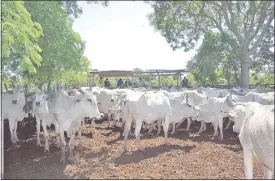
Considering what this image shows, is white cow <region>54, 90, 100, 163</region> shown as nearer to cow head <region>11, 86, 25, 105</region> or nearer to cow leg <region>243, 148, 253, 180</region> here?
cow head <region>11, 86, 25, 105</region>

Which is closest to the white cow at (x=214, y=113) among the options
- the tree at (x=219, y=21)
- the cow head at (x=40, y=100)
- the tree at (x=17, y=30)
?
the tree at (x=219, y=21)

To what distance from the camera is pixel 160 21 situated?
21.3ft

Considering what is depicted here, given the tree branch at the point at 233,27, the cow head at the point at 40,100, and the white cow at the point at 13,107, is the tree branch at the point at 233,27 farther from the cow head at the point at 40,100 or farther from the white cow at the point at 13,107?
the white cow at the point at 13,107

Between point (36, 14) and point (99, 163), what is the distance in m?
3.08

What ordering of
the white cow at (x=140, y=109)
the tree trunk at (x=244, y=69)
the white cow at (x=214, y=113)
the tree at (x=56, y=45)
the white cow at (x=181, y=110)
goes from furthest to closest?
1. the white cow at (x=181, y=110)
2. the white cow at (x=214, y=113)
3. the white cow at (x=140, y=109)
4. the tree at (x=56, y=45)
5. the tree trunk at (x=244, y=69)

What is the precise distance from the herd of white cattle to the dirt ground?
1.19 feet

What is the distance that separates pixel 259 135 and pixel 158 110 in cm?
432

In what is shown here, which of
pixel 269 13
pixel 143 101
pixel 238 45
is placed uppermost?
pixel 269 13

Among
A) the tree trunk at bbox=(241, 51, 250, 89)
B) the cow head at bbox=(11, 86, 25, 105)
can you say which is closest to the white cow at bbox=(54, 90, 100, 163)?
the cow head at bbox=(11, 86, 25, 105)

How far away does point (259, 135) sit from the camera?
3.11 m

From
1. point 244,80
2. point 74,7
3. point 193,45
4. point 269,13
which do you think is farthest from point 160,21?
point 244,80

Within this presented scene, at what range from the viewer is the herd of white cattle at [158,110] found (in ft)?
10.6

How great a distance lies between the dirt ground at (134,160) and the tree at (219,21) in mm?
1773

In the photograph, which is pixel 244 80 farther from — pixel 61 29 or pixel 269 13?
pixel 61 29
